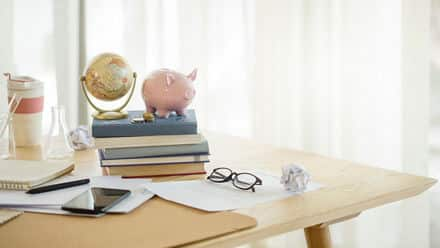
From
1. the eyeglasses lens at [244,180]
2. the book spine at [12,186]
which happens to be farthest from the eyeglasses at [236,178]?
the book spine at [12,186]

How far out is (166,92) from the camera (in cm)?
147

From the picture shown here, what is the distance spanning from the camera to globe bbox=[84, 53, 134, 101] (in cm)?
151

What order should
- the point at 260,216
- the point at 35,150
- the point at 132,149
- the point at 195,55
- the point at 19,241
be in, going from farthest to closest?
the point at 195,55 < the point at 35,150 < the point at 132,149 < the point at 260,216 < the point at 19,241

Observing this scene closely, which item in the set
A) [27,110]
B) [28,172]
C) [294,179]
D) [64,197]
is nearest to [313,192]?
[294,179]

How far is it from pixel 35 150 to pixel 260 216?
2.56 feet

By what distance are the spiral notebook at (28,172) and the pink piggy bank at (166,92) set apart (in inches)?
8.8

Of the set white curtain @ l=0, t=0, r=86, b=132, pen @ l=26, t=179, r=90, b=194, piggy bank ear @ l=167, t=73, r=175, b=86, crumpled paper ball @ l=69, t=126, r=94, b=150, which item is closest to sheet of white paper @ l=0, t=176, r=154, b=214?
pen @ l=26, t=179, r=90, b=194

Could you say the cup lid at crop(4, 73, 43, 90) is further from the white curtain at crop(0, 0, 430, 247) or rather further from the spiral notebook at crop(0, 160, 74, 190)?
the white curtain at crop(0, 0, 430, 247)

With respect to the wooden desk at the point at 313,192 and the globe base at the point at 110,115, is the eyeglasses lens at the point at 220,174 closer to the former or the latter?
the wooden desk at the point at 313,192

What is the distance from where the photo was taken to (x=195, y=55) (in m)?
2.54

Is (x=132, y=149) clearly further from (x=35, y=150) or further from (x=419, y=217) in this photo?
(x=419, y=217)

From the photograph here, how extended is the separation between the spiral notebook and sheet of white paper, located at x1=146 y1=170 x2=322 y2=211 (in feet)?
0.67

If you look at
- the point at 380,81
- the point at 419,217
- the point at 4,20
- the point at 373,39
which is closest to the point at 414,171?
the point at 419,217

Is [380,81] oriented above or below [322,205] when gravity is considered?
above
